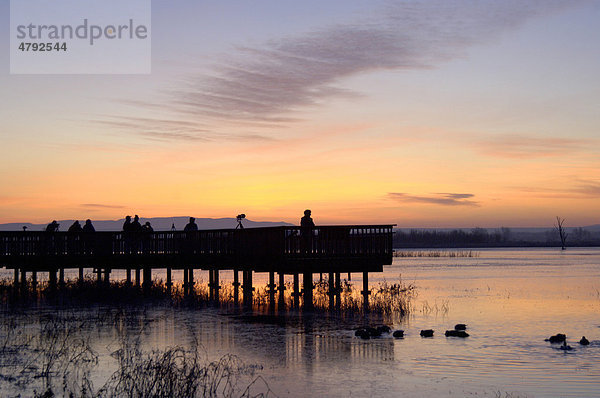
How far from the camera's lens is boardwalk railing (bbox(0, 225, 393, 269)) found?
103ft

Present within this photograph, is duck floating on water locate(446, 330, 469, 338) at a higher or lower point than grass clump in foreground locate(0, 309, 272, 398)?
lower

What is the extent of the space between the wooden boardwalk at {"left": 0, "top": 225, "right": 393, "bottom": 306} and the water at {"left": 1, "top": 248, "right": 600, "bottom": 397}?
132 inches

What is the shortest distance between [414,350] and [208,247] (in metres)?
17.9

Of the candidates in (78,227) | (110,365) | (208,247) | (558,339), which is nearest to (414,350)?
(558,339)

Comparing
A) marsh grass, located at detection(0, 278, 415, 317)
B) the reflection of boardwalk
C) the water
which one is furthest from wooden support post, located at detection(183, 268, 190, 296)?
the reflection of boardwalk

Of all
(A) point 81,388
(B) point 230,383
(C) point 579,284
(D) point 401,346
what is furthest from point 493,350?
(C) point 579,284

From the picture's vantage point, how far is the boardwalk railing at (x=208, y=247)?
31500 mm

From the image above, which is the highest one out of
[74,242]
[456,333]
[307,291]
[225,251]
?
[74,242]

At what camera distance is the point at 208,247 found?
119ft

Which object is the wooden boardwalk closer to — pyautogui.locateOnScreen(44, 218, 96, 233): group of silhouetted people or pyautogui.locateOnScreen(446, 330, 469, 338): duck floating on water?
pyautogui.locateOnScreen(44, 218, 96, 233): group of silhouetted people

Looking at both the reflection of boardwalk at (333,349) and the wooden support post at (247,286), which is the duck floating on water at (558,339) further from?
the wooden support post at (247,286)

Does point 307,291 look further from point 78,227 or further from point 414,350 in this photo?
point 78,227

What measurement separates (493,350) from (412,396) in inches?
267

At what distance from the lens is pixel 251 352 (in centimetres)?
1978
